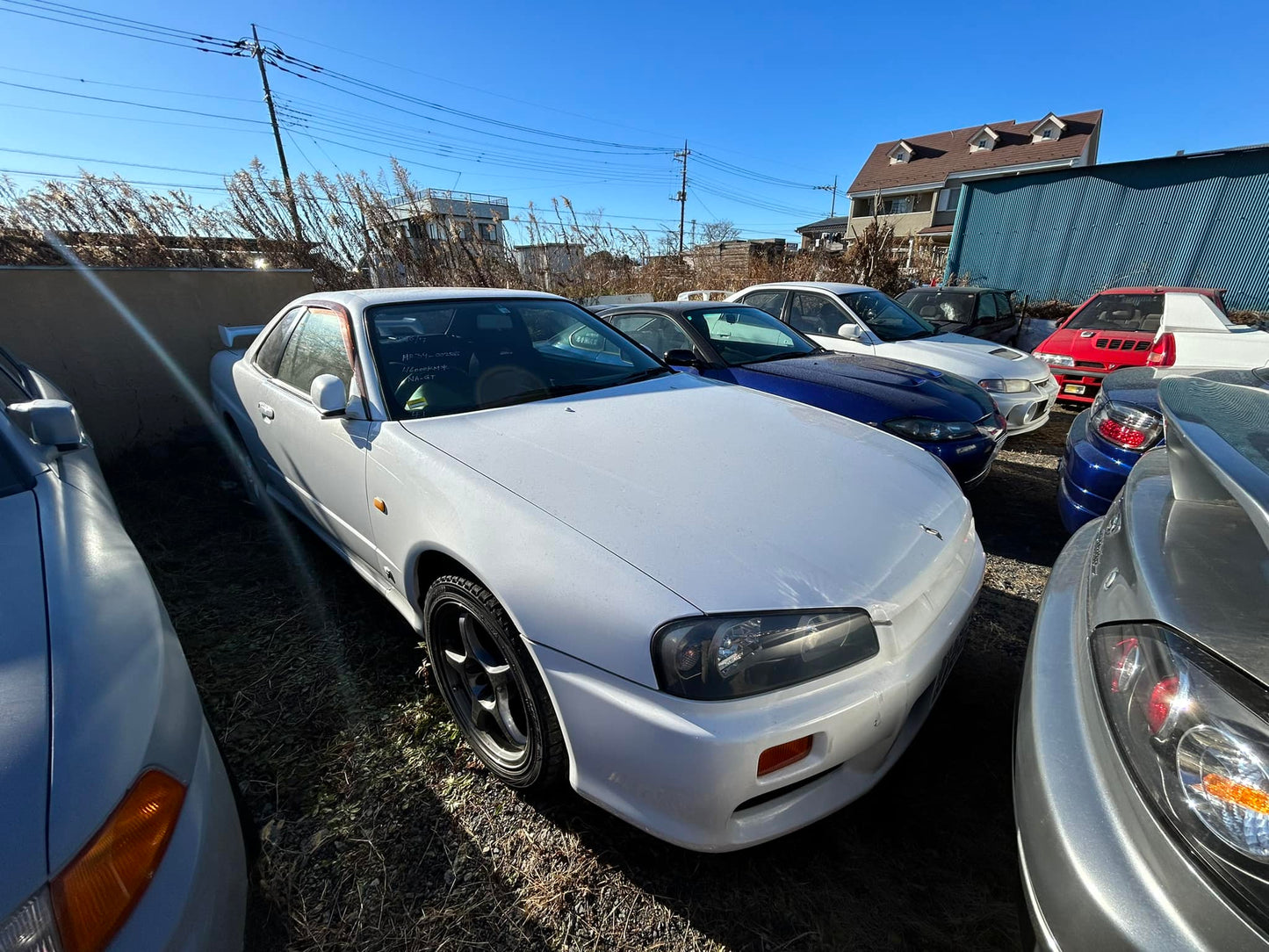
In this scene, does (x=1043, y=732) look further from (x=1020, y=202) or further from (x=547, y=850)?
(x=1020, y=202)

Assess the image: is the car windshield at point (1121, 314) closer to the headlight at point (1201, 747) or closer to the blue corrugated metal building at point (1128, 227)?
the blue corrugated metal building at point (1128, 227)

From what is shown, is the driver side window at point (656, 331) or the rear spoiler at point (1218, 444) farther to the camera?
the driver side window at point (656, 331)

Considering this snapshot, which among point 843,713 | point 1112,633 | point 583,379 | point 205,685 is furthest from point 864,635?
point 205,685

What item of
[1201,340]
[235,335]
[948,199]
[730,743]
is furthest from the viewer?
[948,199]

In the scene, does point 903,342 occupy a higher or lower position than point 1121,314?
lower

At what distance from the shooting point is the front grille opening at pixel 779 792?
1.28 metres

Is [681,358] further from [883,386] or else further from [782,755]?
[782,755]

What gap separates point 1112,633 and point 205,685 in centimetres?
293

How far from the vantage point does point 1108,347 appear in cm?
652

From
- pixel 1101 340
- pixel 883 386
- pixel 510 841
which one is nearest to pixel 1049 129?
pixel 1101 340

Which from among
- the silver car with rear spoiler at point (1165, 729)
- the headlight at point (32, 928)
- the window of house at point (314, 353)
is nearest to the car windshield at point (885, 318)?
the silver car with rear spoiler at point (1165, 729)

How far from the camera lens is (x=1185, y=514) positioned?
130cm

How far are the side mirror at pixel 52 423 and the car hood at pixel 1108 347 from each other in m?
8.68

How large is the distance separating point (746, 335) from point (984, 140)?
1472 inches
